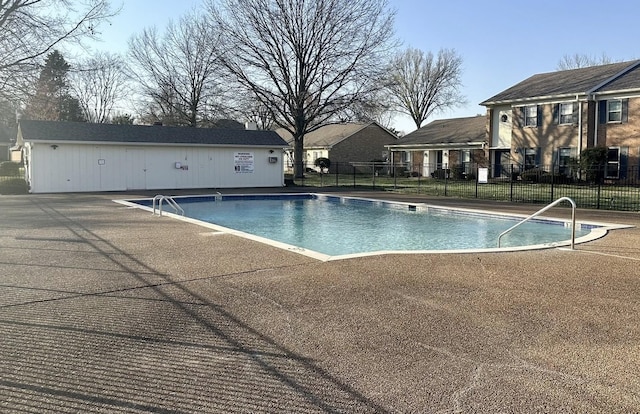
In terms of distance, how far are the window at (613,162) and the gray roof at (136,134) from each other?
17.5 metres

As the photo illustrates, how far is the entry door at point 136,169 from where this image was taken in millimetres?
25594

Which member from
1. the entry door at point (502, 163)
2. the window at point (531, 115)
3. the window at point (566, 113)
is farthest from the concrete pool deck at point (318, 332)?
the entry door at point (502, 163)

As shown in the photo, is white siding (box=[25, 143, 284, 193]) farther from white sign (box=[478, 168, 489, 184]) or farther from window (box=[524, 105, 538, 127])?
window (box=[524, 105, 538, 127])

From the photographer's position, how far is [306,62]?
3391 cm

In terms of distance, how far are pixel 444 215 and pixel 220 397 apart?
14148 mm

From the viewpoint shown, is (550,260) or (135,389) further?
(550,260)

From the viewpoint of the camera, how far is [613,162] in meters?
25.9

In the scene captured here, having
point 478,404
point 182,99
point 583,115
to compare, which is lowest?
point 478,404

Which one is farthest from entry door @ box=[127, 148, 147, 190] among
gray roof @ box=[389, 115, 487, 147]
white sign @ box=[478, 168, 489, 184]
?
gray roof @ box=[389, 115, 487, 147]

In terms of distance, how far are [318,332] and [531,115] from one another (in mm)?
29294

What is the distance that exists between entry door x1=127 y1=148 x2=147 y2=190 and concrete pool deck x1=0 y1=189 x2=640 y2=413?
59.4 ft

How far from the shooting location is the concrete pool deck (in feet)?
10.7

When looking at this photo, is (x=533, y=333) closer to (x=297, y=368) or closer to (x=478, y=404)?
(x=478, y=404)

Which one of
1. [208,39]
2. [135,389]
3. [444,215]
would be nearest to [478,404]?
[135,389]
